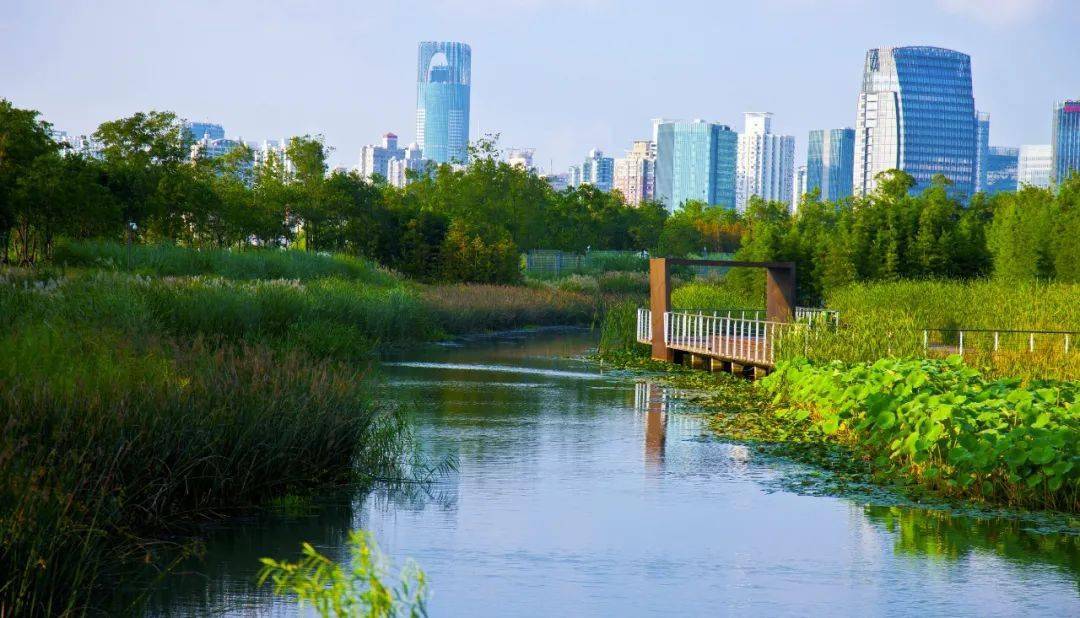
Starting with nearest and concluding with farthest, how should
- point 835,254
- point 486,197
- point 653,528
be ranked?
point 653,528 < point 835,254 < point 486,197

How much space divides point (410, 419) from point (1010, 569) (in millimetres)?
8342

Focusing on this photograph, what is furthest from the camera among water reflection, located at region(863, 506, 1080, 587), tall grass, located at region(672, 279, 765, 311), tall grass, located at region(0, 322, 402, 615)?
tall grass, located at region(672, 279, 765, 311)

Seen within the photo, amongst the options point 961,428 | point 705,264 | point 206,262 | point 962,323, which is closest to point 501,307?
point 206,262

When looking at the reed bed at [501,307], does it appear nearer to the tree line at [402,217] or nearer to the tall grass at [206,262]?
the tall grass at [206,262]

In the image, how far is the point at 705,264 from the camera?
26016mm

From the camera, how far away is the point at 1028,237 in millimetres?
32750

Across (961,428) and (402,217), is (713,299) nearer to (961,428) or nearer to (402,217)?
(402,217)

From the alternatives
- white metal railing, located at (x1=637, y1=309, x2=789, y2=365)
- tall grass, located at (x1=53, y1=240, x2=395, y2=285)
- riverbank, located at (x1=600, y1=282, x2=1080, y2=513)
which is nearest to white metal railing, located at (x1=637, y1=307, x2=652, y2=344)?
white metal railing, located at (x1=637, y1=309, x2=789, y2=365)

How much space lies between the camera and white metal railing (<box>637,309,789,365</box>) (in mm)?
23191

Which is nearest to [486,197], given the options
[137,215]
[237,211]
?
[237,211]

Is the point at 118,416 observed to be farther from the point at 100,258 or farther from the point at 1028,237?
the point at 1028,237

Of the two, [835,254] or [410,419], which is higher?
[835,254]

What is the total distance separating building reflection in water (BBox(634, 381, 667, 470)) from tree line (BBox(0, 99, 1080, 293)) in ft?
44.9

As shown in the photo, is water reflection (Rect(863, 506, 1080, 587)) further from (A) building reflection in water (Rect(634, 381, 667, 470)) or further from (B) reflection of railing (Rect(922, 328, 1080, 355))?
(B) reflection of railing (Rect(922, 328, 1080, 355))
